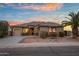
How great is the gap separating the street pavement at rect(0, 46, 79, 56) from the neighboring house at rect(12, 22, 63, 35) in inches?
15.8

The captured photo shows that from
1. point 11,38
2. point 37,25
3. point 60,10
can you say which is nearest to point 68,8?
point 60,10

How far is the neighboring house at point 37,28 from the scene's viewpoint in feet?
31.5

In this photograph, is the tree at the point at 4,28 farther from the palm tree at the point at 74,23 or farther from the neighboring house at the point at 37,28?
the palm tree at the point at 74,23

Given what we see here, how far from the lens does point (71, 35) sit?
31.4ft

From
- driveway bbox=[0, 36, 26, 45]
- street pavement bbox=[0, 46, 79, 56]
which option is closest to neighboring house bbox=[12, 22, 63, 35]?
driveway bbox=[0, 36, 26, 45]

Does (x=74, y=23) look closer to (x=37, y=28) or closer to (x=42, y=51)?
(x=37, y=28)

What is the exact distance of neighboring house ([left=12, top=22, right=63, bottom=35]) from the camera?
960cm

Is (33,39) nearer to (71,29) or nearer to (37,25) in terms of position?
(37,25)

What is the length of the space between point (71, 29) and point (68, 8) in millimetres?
516

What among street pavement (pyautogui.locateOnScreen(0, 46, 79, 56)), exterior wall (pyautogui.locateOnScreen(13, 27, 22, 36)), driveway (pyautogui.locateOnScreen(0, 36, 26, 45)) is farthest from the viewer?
exterior wall (pyautogui.locateOnScreen(13, 27, 22, 36))

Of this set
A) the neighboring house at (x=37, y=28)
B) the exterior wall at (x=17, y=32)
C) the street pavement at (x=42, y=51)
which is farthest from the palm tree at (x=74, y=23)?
the exterior wall at (x=17, y=32)

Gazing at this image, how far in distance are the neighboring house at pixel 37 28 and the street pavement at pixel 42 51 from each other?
1.32 ft

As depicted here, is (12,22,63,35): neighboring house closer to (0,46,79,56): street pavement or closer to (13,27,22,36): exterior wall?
(13,27,22,36): exterior wall

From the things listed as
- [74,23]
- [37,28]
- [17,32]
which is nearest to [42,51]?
[37,28]
